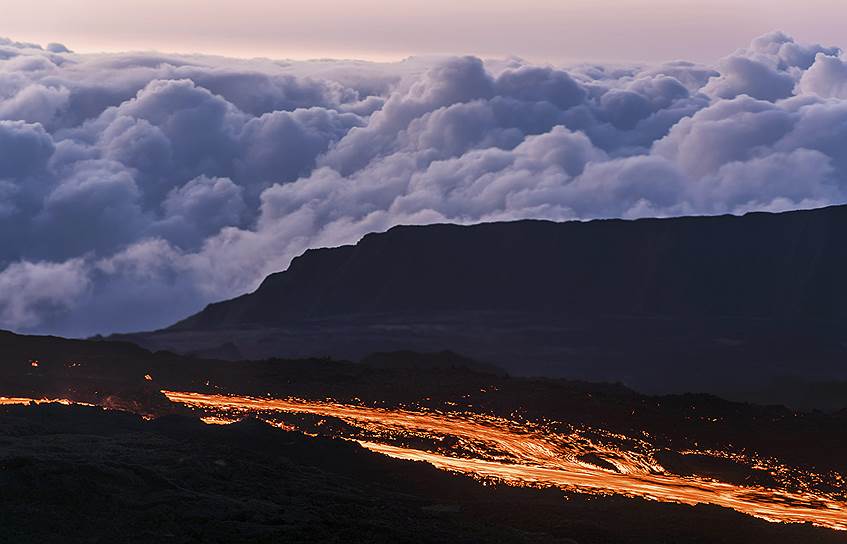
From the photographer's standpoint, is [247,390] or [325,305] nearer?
[247,390]

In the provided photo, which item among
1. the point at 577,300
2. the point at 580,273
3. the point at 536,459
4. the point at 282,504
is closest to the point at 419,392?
the point at 536,459

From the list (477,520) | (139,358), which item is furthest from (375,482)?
(139,358)

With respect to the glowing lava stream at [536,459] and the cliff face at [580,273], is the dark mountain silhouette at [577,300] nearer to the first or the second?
the cliff face at [580,273]

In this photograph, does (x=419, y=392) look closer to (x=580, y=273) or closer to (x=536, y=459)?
(x=536, y=459)

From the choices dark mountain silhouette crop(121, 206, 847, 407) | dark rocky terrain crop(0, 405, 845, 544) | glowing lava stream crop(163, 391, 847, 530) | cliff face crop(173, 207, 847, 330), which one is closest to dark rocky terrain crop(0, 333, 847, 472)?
glowing lava stream crop(163, 391, 847, 530)

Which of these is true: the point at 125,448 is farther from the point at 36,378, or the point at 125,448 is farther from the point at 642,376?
the point at 642,376

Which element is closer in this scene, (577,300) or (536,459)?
(536,459)
